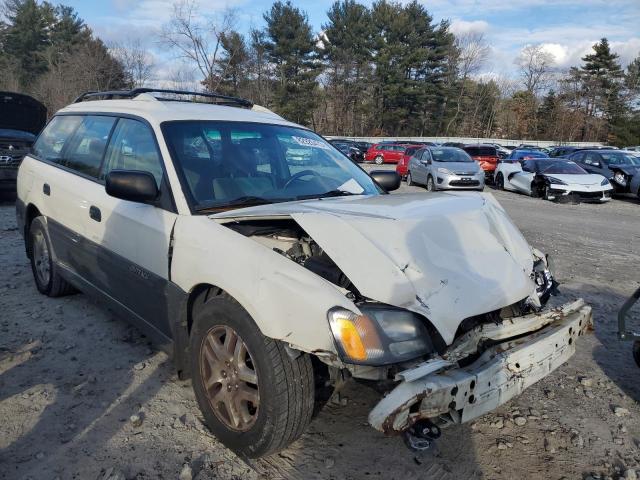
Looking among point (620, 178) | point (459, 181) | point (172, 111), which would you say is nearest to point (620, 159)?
point (620, 178)

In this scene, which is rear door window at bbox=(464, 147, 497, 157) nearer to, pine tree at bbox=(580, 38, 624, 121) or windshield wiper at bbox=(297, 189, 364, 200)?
windshield wiper at bbox=(297, 189, 364, 200)

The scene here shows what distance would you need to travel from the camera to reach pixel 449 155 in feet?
57.6

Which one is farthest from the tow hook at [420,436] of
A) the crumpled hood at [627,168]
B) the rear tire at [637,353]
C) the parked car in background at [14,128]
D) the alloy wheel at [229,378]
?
the crumpled hood at [627,168]

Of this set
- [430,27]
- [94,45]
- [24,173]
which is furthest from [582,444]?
[430,27]

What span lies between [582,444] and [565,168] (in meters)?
14.7

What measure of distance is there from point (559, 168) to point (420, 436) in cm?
1560

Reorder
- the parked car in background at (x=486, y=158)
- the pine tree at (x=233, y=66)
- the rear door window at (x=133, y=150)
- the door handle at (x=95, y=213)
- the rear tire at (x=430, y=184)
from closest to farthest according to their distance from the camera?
the rear door window at (x=133, y=150), the door handle at (x=95, y=213), the rear tire at (x=430, y=184), the parked car in background at (x=486, y=158), the pine tree at (x=233, y=66)

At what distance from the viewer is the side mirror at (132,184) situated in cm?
293

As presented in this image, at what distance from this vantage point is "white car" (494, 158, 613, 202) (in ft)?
47.8

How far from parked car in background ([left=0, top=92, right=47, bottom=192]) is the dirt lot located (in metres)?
6.74

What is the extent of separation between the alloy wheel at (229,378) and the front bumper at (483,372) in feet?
2.37

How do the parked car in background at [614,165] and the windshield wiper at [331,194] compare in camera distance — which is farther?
the parked car in background at [614,165]

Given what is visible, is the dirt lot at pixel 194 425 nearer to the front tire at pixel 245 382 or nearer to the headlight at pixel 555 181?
the front tire at pixel 245 382

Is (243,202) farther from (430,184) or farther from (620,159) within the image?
(620,159)
